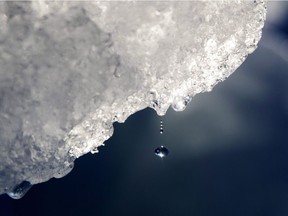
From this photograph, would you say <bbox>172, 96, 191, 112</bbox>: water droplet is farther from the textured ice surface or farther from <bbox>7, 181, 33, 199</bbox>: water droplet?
<bbox>7, 181, 33, 199</bbox>: water droplet

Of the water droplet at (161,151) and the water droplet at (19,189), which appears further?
the water droplet at (161,151)

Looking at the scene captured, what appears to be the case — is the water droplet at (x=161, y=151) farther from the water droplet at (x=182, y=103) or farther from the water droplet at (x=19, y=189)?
the water droplet at (x=19, y=189)

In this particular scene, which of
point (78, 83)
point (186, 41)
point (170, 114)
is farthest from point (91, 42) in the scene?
point (170, 114)

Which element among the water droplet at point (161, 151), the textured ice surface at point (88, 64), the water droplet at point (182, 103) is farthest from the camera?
the water droplet at point (161, 151)

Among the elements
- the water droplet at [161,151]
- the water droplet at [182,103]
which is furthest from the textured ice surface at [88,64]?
the water droplet at [161,151]

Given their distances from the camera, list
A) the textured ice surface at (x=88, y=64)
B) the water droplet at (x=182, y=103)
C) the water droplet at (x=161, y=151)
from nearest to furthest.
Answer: the textured ice surface at (x=88, y=64)
the water droplet at (x=182, y=103)
the water droplet at (x=161, y=151)

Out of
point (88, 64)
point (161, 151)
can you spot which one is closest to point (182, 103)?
point (88, 64)

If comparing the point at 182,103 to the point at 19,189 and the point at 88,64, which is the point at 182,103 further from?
the point at 19,189

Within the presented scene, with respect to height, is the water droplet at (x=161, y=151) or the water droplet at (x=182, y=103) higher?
the water droplet at (x=161, y=151)
